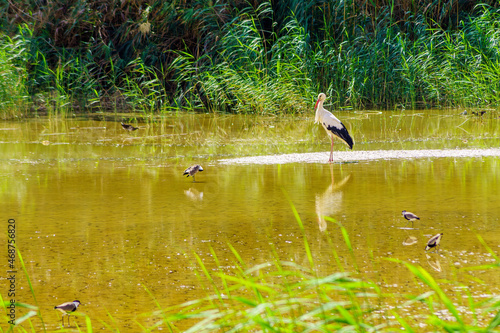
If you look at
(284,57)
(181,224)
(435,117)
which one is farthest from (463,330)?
(284,57)

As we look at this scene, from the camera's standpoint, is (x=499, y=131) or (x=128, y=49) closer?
(x=499, y=131)

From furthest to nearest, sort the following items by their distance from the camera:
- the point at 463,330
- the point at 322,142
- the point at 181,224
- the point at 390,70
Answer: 1. the point at 390,70
2. the point at 322,142
3. the point at 181,224
4. the point at 463,330

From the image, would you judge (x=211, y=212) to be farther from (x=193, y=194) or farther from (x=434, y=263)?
(x=434, y=263)

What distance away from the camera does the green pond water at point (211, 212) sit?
12.2ft

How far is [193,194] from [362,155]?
286cm

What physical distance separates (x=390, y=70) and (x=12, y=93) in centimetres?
658

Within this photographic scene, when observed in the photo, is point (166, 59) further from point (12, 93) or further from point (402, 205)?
point (402, 205)

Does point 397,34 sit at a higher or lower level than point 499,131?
higher

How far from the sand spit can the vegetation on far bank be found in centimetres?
369

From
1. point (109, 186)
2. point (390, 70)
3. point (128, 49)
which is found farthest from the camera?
point (128, 49)

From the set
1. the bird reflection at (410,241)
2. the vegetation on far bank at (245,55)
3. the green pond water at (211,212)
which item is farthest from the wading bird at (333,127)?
the bird reflection at (410,241)

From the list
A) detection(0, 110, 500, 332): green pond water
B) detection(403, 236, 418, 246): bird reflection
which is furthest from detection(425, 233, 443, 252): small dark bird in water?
detection(403, 236, 418, 246): bird reflection

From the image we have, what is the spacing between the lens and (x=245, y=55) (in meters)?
12.6

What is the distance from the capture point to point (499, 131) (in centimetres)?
1016
